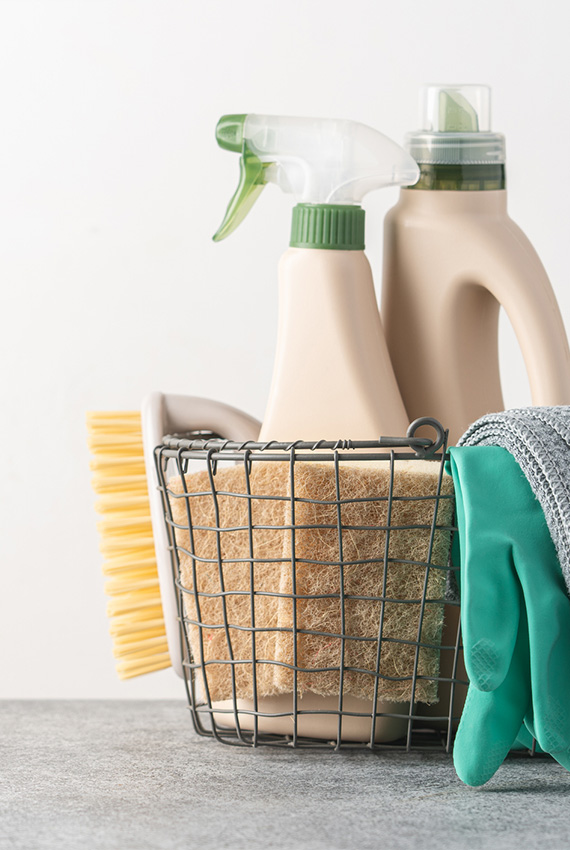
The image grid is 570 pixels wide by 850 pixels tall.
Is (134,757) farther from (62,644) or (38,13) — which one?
(38,13)

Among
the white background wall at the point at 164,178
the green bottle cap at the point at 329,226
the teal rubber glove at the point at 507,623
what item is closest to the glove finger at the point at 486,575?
the teal rubber glove at the point at 507,623

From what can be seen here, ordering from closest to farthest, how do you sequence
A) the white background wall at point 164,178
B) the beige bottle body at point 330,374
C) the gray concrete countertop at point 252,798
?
1. the gray concrete countertop at point 252,798
2. the beige bottle body at point 330,374
3. the white background wall at point 164,178

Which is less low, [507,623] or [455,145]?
[455,145]

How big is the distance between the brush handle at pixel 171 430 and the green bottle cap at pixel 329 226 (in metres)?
0.12

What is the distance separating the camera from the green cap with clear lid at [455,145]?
50 centimetres

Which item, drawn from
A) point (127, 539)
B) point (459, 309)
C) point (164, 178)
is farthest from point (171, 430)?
point (164, 178)

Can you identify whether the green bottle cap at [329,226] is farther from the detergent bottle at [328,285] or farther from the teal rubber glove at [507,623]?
the teal rubber glove at [507,623]

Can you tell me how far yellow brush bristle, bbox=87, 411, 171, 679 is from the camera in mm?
554

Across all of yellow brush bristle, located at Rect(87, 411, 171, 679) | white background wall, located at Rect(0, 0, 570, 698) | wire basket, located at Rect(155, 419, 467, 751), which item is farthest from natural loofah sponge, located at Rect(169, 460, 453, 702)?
white background wall, located at Rect(0, 0, 570, 698)

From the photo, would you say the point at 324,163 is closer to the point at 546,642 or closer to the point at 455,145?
the point at 455,145

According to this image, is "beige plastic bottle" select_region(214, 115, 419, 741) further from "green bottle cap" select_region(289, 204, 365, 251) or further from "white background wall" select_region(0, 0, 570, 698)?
"white background wall" select_region(0, 0, 570, 698)

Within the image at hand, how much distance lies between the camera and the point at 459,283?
0.49 metres

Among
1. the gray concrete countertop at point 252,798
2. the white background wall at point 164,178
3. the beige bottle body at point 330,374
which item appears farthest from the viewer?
the white background wall at point 164,178

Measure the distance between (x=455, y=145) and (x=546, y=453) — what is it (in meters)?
0.20
